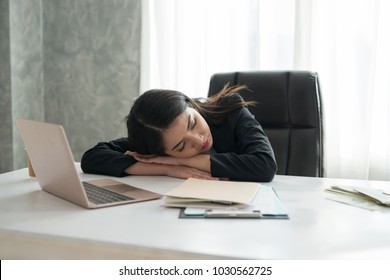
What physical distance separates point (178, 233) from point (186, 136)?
1.89ft

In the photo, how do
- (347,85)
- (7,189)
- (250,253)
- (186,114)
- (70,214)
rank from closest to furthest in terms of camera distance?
(250,253) < (70,214) < (7,189) < (186,114) < (347,85)

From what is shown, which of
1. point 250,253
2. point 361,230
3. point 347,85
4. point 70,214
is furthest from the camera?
point 347,85

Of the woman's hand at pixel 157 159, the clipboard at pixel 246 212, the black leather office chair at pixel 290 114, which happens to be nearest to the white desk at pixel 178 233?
the clipboard at pixel 246 212

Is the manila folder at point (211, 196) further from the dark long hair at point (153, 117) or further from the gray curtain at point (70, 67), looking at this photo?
the gray curtain at point (70, 67)

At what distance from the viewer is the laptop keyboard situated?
99cm

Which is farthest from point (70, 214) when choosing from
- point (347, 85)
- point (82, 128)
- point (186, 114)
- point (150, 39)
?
point (82, 128)

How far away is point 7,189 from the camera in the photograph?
1.13 meters

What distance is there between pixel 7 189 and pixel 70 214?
1.12ft

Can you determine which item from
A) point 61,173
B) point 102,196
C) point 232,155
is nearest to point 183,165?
point 232,155

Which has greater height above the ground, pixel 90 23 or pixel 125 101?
pixel 90 23

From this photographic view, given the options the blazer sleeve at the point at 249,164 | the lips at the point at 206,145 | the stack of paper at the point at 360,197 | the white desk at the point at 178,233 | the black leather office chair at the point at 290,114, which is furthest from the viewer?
the black leather office chair at the point at 290,114

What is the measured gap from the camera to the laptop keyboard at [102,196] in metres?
0.99

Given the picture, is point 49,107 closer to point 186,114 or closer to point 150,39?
point 150,39

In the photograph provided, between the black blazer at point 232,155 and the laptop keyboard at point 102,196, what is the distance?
0.21m
